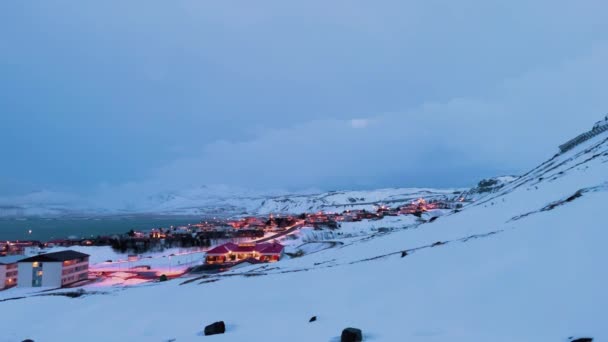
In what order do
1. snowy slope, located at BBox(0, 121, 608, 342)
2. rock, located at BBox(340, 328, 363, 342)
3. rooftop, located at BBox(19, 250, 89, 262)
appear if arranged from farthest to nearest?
rooftop, located at BBox(19, 250, 89, 262) → rock, located at BBox(340, 328, 363, 342) → snowy slope, located at BBox(0, 121, 608, 342)

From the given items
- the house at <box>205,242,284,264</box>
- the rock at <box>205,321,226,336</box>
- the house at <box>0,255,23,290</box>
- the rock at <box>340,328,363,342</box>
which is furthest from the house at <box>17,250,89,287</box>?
the rock at <box>340,328,363,342</box>

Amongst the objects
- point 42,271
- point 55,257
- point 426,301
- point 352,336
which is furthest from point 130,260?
point 352,336

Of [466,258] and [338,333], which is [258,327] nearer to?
[338,333]

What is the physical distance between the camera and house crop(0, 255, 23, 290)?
175ft

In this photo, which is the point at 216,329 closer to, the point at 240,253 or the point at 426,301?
the point at 426,301

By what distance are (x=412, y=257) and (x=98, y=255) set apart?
79128 mm

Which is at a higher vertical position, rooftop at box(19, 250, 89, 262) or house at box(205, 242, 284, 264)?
rooftop at box(19, 250, 89, 262)

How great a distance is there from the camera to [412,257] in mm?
19438

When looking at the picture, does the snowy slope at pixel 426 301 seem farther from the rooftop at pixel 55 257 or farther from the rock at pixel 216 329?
the rooftop at pixel 55 257

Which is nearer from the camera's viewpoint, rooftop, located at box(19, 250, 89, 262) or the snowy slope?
the snowy slope

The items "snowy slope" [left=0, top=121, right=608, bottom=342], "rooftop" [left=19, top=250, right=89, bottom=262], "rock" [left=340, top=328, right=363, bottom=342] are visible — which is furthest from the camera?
"rooftop" [left=19, top=250, right=89, bottom=262]

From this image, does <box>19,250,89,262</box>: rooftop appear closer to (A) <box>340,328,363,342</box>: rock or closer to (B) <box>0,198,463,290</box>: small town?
(B) <box>0,198,463,290</box>: small town

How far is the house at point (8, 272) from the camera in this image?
175ft

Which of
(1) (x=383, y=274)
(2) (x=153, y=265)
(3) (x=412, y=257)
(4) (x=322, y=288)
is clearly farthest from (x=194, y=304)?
(2) (x=153, y=265)
